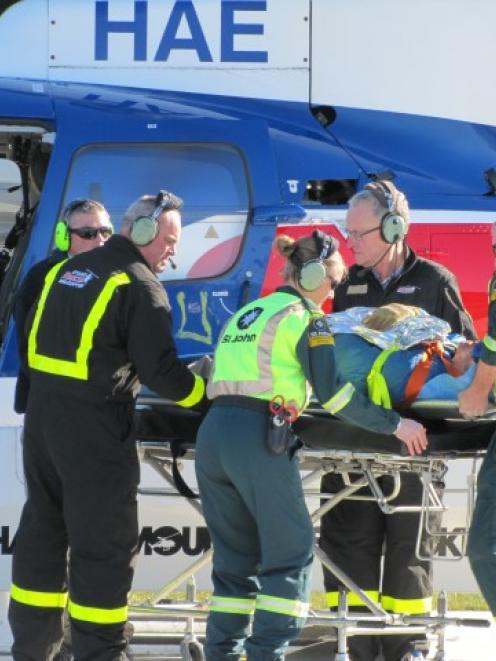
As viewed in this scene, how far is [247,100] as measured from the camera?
650cm

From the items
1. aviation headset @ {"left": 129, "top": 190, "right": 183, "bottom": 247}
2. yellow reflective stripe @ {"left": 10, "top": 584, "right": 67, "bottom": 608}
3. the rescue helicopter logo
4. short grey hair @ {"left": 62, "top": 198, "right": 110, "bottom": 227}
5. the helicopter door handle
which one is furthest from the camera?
the helicopter door handle

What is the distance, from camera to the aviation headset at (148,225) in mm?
4934

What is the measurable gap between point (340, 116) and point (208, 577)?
79.5 inches

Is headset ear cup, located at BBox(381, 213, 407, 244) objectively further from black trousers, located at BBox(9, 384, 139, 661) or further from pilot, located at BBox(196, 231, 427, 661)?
black trousers, located at BBox(9, 384, 139, 661)

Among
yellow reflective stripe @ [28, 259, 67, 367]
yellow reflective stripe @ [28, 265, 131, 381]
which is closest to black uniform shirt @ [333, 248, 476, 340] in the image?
yellow reflective stripe @ [28, 265, 131, 381]

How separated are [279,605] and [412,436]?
65 centimetres

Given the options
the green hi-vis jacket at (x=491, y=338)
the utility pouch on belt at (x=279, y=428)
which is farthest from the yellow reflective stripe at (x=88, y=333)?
the green hi-vis jacket at (x=491, y=338)

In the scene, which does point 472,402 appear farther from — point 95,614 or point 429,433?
point 95,614

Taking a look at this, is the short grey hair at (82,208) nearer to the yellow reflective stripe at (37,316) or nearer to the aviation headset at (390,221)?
the yellow reflective stripe at (37,316)

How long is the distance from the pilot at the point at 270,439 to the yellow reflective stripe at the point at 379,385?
12cm

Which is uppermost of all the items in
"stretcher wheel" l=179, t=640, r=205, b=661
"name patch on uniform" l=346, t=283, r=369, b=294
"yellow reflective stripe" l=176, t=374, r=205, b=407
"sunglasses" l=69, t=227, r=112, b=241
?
"sunglasses" l=69, t=227, r=112, b=241

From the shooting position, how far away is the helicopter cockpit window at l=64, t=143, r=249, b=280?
633 cm

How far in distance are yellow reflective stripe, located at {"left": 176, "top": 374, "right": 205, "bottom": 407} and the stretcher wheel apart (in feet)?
3.50

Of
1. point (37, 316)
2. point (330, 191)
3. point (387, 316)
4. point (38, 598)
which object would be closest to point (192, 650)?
point (38, 598)
